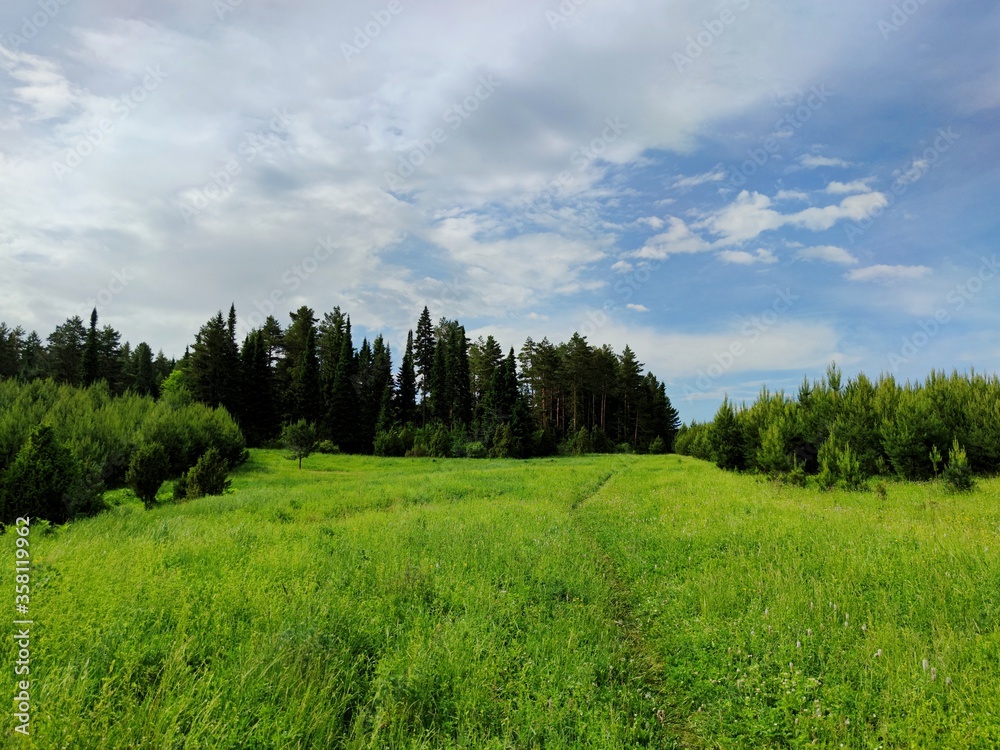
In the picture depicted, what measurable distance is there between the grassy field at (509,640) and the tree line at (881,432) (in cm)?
906

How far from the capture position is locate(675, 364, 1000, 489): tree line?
17.0 m

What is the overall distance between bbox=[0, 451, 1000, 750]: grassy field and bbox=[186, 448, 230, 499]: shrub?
332 inches

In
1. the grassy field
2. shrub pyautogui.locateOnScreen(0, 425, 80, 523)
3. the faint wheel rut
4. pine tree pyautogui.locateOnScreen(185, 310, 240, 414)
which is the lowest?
the faint wheel rut

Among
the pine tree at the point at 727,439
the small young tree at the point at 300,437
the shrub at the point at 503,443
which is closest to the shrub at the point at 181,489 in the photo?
the small young tree at the point at 300,437

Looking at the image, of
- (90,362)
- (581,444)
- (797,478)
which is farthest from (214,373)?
(797,478)

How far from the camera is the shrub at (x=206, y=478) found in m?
17.2

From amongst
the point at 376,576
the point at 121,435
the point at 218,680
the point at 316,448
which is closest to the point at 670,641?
the point at 376,576

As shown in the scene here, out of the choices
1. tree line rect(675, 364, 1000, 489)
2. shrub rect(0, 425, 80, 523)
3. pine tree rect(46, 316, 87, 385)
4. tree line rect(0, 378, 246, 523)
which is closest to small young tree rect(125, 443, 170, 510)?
tree line rect(0, 378, 246, 523)

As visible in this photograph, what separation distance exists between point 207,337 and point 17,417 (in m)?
43.4

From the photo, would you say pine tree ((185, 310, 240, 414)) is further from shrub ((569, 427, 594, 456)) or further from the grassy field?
the grassy field

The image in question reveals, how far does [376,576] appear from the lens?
6.93 metres

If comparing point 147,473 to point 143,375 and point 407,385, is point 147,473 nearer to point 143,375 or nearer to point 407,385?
point 407,385

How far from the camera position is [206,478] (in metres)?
17.8

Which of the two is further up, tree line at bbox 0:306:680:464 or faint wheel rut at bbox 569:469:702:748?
tree line at bbox 0:306:680:464
